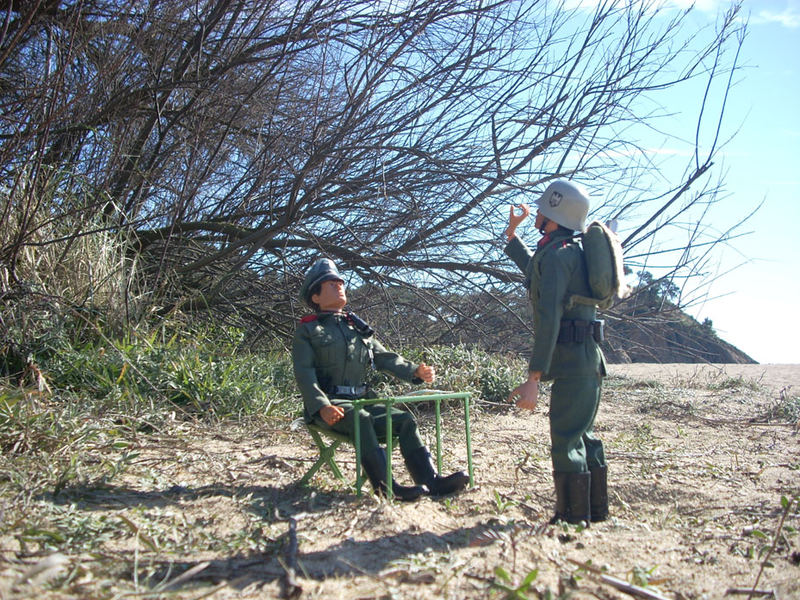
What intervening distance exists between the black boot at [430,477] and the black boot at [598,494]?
601 mm

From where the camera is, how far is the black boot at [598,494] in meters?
3.16

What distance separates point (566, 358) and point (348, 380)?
3.89 feet

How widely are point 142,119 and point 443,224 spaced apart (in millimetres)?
3342

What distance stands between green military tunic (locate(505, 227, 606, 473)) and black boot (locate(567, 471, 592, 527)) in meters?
0.04

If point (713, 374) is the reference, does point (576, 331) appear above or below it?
above

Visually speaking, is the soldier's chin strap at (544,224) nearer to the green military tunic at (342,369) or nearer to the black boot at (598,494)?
the green military tunic at (342,369)

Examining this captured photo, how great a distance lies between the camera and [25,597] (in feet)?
6.29

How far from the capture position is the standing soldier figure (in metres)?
3.01

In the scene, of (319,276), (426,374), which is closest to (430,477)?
(426,374)

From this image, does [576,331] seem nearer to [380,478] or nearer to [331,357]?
[380,478]

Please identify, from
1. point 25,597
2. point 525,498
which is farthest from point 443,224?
point 25,597

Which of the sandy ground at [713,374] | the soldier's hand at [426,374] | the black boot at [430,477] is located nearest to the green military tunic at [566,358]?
the black boot at [430,477]

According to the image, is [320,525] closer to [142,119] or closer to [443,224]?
[443,224]

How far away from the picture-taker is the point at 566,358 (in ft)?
10.2
